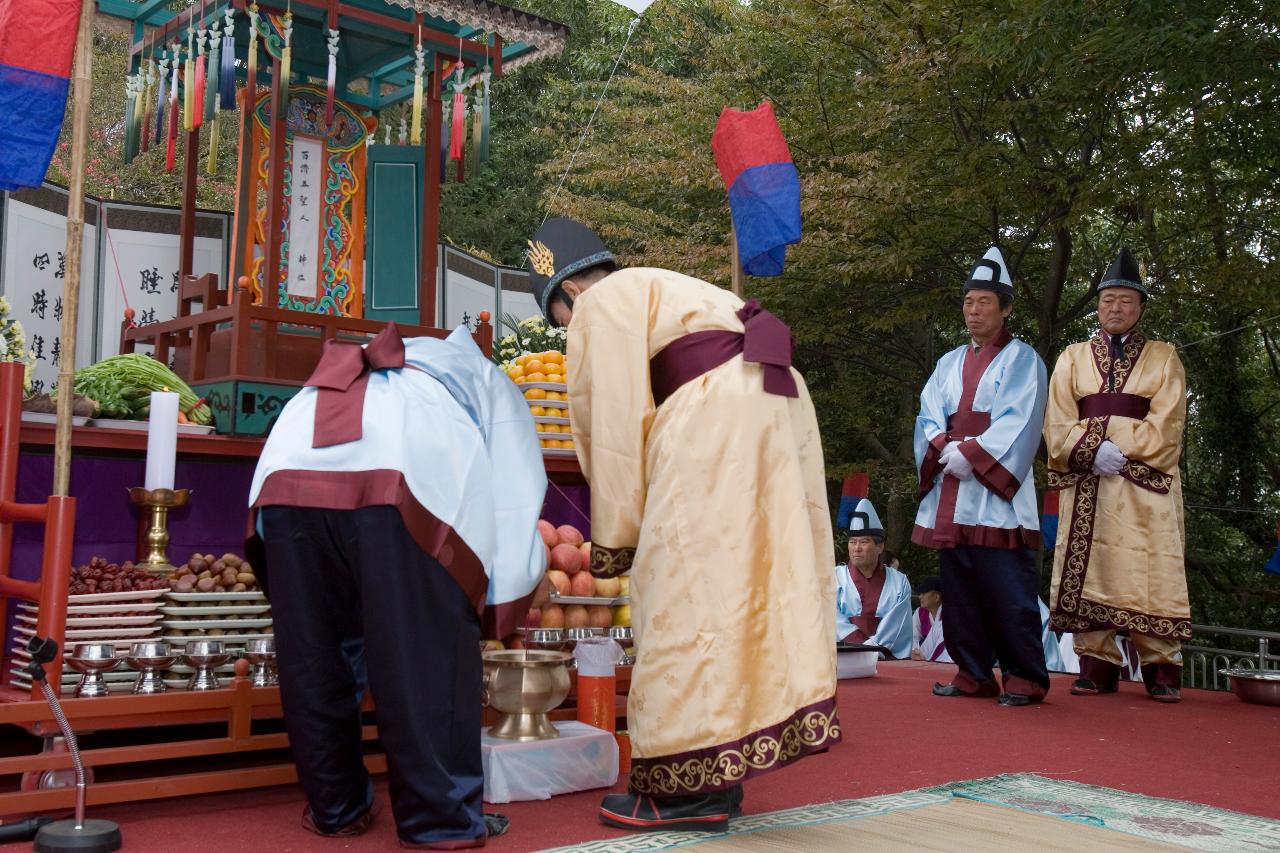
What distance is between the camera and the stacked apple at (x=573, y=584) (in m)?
4.06

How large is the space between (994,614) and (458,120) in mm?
3930

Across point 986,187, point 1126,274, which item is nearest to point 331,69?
point 1126,274

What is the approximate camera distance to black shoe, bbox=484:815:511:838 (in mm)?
2879

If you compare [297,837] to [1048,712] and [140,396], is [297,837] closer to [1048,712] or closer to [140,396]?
[140,396]

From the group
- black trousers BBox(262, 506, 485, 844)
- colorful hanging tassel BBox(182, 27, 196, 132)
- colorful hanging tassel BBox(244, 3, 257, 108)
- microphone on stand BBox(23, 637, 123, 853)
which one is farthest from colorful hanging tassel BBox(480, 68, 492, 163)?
microphone on stand BBox(23, 637, 123, 853)

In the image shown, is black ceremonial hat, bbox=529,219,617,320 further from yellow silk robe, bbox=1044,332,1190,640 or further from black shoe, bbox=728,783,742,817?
yellow silk robe, bbox=1044,332,1190,640

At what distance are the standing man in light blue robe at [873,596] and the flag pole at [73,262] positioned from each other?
18.2ft

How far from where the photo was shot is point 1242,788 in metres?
3.62

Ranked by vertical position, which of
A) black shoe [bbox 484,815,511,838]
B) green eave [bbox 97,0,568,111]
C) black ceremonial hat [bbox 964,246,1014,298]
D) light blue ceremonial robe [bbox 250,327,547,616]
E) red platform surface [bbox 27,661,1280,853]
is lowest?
red platform surface [bbox 27,661,1280,853]

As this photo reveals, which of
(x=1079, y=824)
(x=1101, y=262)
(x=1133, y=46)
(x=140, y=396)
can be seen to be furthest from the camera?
(x=1101, y=262)

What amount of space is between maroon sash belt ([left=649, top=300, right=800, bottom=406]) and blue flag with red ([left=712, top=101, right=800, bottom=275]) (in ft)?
4.77

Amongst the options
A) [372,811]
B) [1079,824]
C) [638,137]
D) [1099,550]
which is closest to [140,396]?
[372,811]

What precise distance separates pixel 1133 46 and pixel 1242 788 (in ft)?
10.8

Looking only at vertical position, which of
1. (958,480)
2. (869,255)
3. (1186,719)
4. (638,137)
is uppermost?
(638,137)
